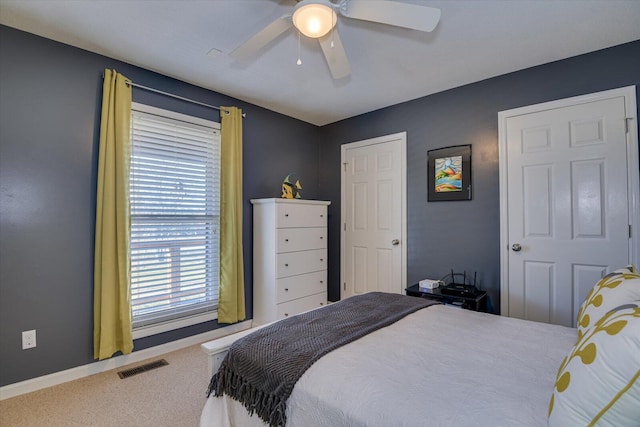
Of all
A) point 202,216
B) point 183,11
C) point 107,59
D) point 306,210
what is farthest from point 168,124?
point 306,210

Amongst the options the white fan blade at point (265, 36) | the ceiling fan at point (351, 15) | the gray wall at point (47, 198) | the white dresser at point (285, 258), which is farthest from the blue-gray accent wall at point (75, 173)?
the ceiling fan at point (351, 15)

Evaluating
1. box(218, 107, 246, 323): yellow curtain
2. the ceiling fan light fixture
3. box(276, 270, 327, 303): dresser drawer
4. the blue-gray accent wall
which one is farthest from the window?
the ceiling fan light fixture

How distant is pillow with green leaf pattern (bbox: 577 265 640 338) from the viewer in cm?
117

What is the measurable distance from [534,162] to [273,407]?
2799 millimetres

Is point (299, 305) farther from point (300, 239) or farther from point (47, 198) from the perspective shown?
point (47, 198)

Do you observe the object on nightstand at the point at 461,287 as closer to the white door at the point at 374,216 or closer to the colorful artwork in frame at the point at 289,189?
the white door at the point at 374,216

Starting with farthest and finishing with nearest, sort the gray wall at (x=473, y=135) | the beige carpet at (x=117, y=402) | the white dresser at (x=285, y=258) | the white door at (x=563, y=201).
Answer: the white dresser at (x=285, y=258) < the gray wall at (x=473, y=135) < the white door at (x=563, y=201) < the beige carpet at (x=117, y=402)

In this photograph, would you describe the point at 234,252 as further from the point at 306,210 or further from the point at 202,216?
the point at 306,210

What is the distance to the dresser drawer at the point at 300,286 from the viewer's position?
10.6 ft

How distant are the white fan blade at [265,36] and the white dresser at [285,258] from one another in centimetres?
155

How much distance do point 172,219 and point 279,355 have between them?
6.72ft

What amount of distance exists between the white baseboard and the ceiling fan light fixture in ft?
9.19

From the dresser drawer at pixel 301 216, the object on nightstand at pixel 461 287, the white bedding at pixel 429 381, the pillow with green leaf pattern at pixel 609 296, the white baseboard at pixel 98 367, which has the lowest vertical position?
the white baseboard at pixel 98 367

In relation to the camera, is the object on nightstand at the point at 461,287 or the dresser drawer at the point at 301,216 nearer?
the object on nightstand at the point at 461,287
